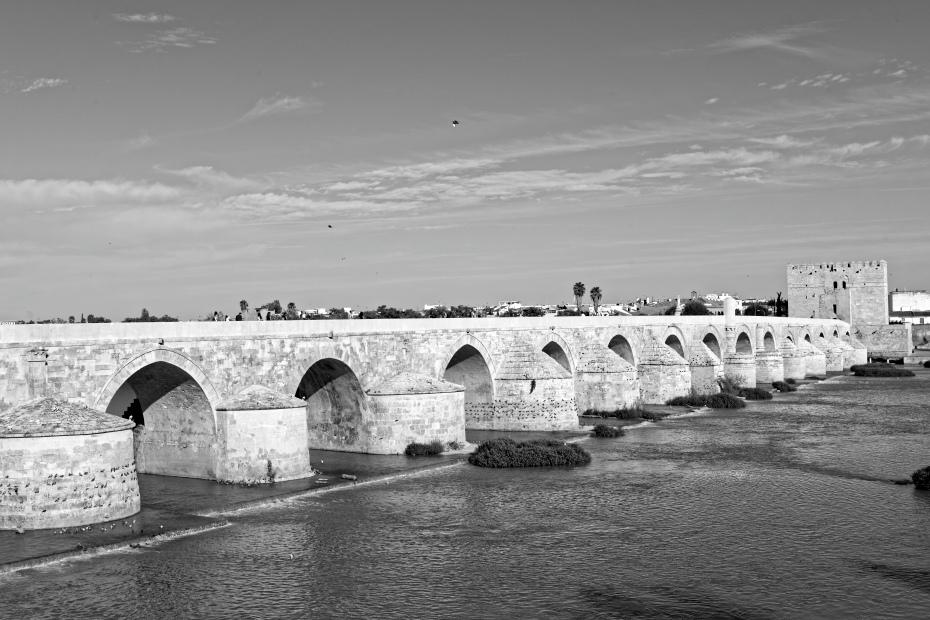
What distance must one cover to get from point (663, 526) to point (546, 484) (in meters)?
4.84

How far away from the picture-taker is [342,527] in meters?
17.4

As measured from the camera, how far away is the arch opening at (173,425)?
69.5 ft

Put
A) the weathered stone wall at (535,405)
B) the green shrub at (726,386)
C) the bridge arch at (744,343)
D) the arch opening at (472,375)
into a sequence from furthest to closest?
the bridge arch at (744,343) < the green shrub at (726,386) < the arch opening at (472,375) < the weathered stone wall at (535,405)

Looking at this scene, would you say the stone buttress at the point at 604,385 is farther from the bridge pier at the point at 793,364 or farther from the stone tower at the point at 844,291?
the stone tower at the point at 844,291

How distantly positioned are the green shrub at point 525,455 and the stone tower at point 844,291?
66577 mm

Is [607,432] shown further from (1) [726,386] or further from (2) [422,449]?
(1) [726,386]

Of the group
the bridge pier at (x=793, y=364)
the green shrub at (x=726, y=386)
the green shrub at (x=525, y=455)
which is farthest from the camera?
the bridge pier at (x=793, y=364)

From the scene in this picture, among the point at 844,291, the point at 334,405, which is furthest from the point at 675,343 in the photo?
the point at 844,291

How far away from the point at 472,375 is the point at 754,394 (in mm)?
19508

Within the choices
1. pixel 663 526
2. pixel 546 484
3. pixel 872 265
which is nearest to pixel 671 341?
pixel 546 484

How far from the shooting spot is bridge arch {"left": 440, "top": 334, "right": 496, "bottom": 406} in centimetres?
3094

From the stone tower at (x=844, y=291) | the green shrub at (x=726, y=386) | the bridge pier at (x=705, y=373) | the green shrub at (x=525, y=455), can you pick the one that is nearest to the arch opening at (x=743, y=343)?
the green shrub at (x=726, y=386)

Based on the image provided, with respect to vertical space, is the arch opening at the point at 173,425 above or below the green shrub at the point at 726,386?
above

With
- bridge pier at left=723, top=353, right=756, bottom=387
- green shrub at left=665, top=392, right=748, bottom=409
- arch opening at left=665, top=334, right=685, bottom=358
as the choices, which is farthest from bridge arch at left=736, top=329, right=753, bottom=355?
green shrub at left=665, top=392, right=748, bottom=409
